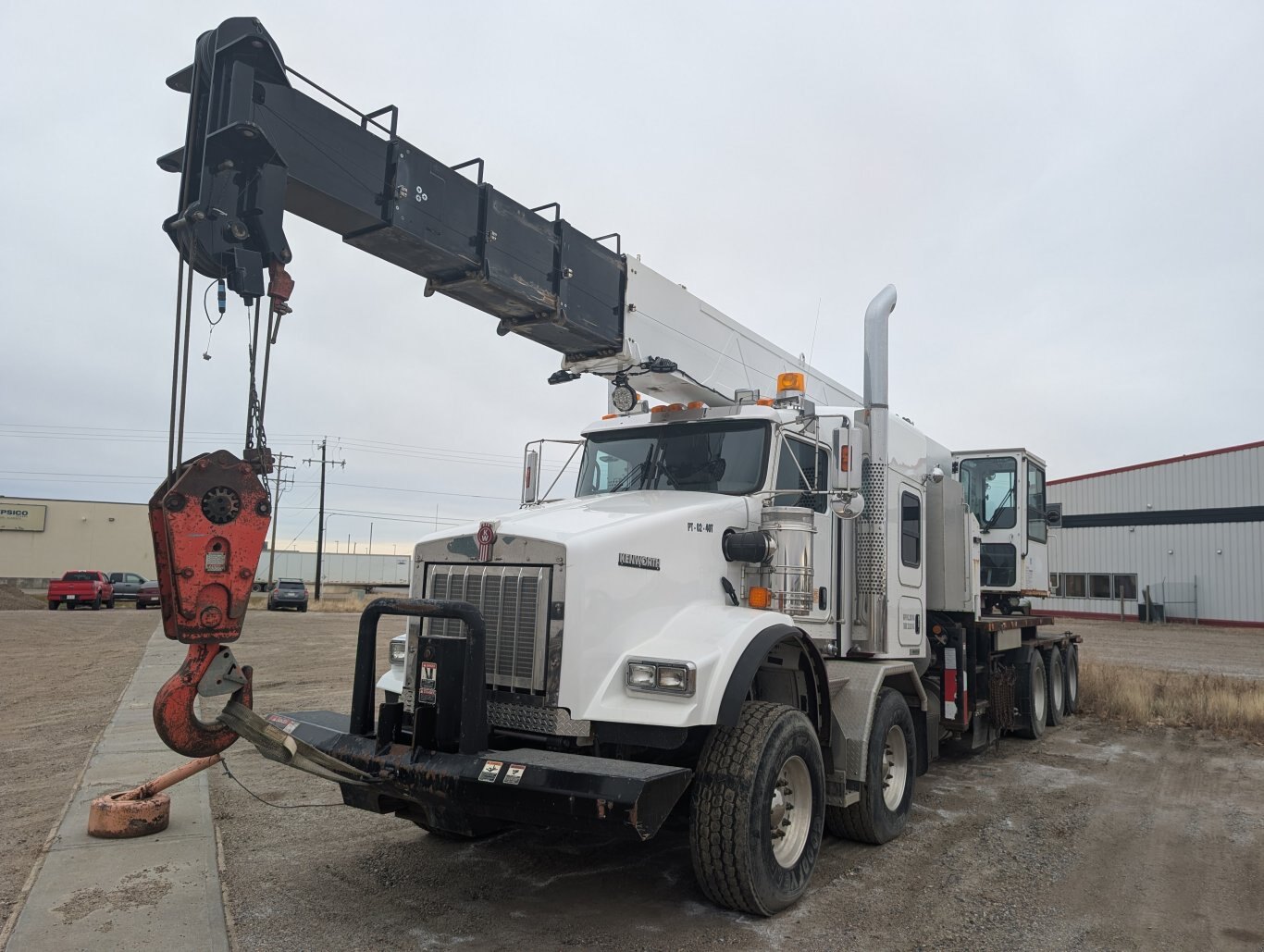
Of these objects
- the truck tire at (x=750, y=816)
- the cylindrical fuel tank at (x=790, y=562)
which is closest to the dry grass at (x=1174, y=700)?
the cylindrical fuel tank at (x=790, y=562)

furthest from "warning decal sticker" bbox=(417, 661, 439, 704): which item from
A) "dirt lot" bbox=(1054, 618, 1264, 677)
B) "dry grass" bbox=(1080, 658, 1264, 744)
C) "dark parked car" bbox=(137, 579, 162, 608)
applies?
"dark parked car" bbox=(137, 579, 162, 608)

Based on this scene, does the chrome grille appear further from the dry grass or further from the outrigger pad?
the dry grass

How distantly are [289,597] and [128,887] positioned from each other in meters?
33.7

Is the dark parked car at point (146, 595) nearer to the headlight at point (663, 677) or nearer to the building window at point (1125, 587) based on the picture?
the headlight at point (663, 677)

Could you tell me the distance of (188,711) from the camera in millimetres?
3893

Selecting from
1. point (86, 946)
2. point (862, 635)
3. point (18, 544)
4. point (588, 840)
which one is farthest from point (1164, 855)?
point (18, 544)

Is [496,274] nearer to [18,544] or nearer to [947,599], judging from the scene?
[947,599]

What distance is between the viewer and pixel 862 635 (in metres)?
6.42

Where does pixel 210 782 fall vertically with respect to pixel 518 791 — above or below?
below

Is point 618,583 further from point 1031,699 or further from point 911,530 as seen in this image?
point 1031,699

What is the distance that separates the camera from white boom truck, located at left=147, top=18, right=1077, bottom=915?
411cm

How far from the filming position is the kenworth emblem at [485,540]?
4.76 meters

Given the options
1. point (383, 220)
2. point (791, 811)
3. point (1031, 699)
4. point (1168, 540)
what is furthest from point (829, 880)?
point (1168, 540)

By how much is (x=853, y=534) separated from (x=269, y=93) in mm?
4683
